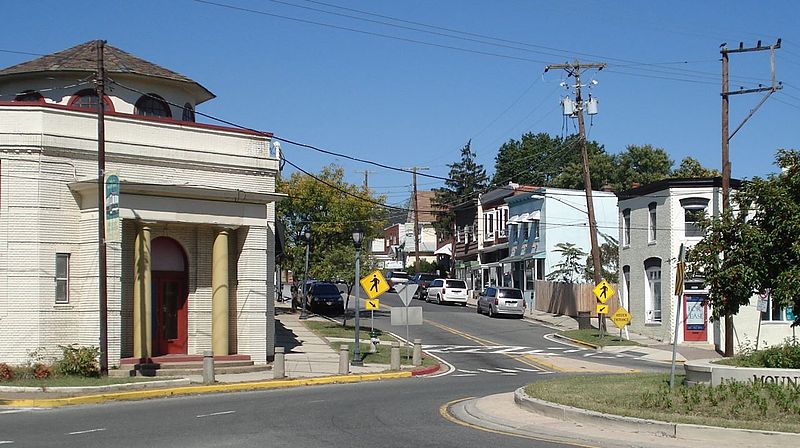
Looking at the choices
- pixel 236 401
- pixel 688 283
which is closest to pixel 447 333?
pixel 688 283

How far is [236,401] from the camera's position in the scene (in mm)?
21094

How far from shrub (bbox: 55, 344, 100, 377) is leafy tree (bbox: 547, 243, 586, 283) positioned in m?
37.9

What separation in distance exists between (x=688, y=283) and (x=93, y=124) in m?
27.7

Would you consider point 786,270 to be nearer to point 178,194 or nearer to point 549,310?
point 178,194

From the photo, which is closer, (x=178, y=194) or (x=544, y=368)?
(x=178, y=194)

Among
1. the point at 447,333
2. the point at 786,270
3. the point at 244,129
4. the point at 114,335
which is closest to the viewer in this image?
the point at 786,270

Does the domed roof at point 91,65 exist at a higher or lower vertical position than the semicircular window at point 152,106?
higher

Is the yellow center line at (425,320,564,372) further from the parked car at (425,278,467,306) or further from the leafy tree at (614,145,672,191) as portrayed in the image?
the leafy tree at (614,145,672,191)

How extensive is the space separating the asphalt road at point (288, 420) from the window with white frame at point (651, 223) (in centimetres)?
1897

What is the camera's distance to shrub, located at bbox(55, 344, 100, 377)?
82.4 ft

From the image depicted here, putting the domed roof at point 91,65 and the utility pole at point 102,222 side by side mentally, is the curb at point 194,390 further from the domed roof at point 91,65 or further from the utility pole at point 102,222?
the domed roof at point 91,65

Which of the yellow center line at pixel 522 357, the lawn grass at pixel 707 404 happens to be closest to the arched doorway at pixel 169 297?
the yellow center line at pixel 522 357

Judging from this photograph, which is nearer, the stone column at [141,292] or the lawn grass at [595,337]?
the stone column at [141,292]

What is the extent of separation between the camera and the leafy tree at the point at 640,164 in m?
95.9
